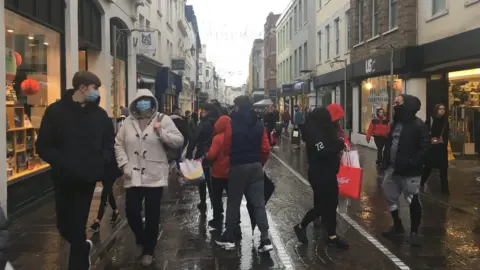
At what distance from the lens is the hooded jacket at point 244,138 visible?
5844mm

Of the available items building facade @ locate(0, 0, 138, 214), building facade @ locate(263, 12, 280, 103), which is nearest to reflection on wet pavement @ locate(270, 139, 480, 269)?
building facade @ locate(0, 0, 138, 214)

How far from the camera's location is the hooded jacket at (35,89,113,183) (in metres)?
4.30

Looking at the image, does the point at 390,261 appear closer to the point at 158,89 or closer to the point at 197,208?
the point at 197,208

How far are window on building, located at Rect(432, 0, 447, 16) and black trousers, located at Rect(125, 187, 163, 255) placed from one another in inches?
456

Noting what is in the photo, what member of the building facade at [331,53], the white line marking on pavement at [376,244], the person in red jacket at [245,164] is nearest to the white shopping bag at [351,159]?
the white line marking on pavement at [376,244]

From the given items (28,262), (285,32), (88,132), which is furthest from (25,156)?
(285,32)

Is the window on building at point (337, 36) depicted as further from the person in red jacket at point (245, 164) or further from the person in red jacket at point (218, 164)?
the person in red jacket at point (245, 164)

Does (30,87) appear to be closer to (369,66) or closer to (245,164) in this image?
(245,164)

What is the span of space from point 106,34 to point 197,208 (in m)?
7.76

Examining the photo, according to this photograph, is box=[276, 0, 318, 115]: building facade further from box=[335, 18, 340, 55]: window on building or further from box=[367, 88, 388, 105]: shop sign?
box=[367, 88, 388, 105]: shop sign

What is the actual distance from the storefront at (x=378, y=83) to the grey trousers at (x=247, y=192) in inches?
332

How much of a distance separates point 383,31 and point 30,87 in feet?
43.2

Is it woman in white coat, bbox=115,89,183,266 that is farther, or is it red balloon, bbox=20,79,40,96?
red balloon, bbox=20,79,40,96

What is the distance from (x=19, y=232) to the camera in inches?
275
